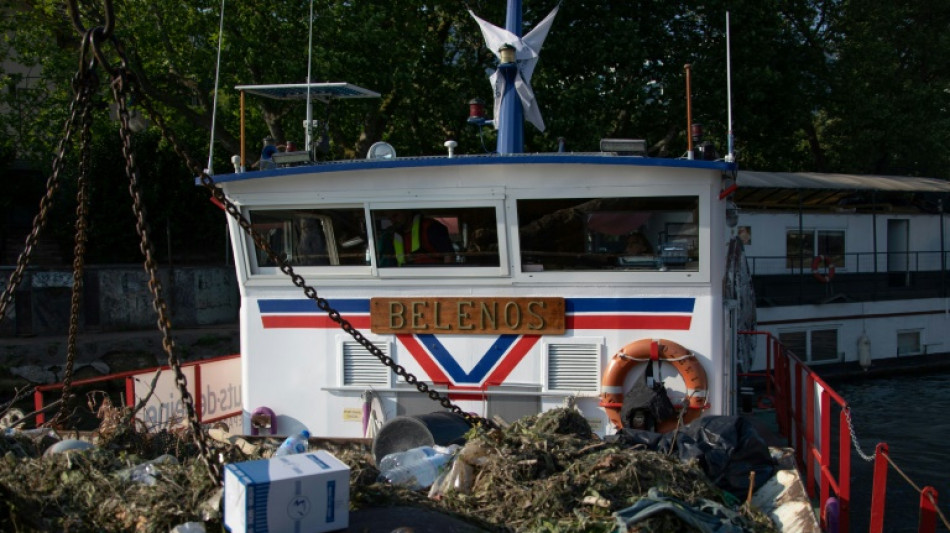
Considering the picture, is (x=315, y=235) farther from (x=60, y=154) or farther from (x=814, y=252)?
(x=814, y=252)

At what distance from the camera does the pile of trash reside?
485 cm

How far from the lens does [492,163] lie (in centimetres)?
781

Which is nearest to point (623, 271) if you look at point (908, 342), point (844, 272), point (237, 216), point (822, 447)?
point (822, 447)

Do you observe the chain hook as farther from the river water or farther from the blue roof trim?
the river water

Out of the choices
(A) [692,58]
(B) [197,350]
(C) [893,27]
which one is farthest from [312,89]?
(C) [893,27]

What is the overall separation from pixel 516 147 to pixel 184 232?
17096mm

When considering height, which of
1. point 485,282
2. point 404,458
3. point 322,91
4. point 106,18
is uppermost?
point 322,91

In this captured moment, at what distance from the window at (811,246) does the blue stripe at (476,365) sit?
14.5 m

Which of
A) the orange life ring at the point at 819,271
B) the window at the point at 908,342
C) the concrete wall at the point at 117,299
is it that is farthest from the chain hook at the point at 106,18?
the window at the point at 908,342

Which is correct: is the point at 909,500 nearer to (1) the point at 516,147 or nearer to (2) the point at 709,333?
(2) the point at 709,333

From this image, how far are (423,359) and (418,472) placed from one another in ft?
6.68

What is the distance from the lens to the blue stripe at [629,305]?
7.80 m

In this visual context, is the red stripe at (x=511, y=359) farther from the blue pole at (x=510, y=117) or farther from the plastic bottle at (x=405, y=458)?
the blue pole at (x=510, y=117)

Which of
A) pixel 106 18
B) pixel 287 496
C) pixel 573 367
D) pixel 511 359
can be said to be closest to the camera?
pixel 287 496
